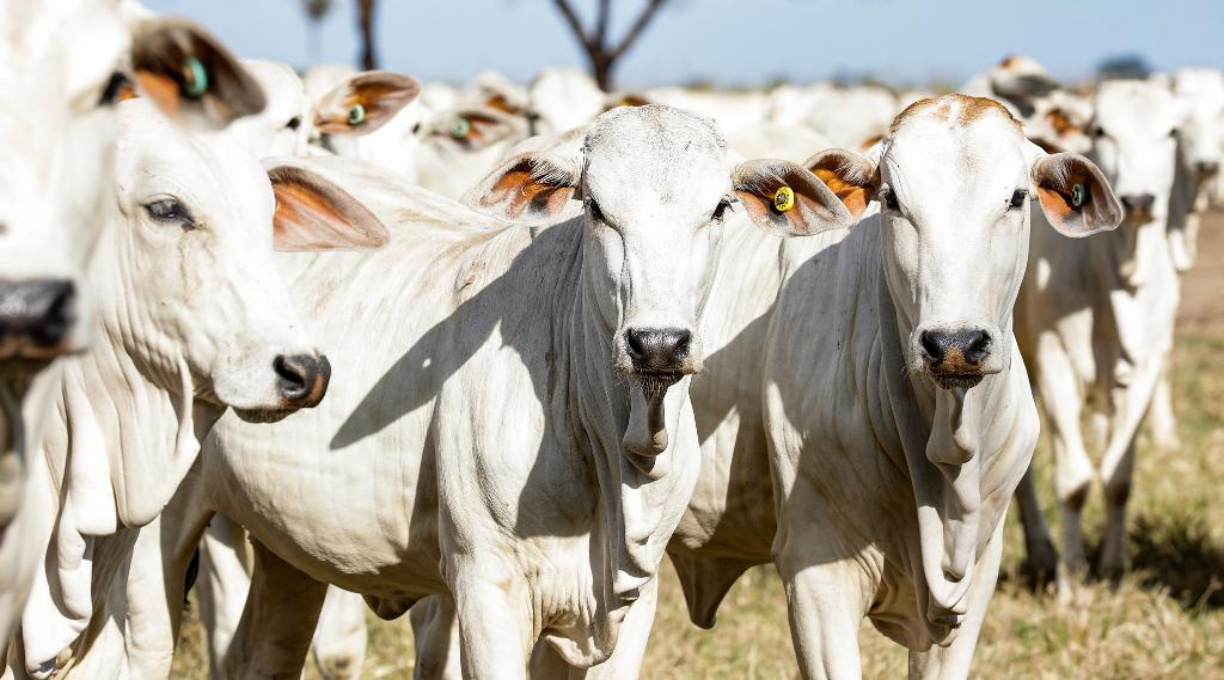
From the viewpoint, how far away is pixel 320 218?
4371 millimetres

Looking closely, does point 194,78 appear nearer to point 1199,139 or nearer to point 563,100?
point 1199,139

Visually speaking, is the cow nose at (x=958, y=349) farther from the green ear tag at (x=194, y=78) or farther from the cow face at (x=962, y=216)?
the green ear tag at (x=194, y=78)

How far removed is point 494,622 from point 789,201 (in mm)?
1265

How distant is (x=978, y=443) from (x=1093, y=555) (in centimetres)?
406

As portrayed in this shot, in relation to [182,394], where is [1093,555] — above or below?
below

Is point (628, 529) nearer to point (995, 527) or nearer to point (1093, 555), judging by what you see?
point (995, 527)

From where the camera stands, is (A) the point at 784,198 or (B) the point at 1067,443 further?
(B) the point at 1067,443

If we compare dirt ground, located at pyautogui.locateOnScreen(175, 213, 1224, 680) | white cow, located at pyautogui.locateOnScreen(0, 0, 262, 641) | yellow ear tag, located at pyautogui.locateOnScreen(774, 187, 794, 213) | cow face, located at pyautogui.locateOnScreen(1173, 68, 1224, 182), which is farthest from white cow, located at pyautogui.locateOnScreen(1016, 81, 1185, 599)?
white cow, located at pyautogui.locateOnScreen(0, 0, 262, 641)

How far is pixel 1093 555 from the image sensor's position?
27.5 feet

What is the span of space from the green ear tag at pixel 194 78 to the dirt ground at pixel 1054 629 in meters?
3.76

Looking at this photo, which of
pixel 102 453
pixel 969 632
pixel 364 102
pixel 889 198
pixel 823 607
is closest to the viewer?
pixel 102 453

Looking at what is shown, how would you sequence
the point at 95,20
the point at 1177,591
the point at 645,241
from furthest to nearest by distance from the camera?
the point at 1177,591, the point at 645,241, the point at 95,20

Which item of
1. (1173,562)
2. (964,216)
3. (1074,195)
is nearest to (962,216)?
(964,216)

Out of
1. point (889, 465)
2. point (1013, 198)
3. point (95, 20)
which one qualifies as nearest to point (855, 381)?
point (889, 465)
